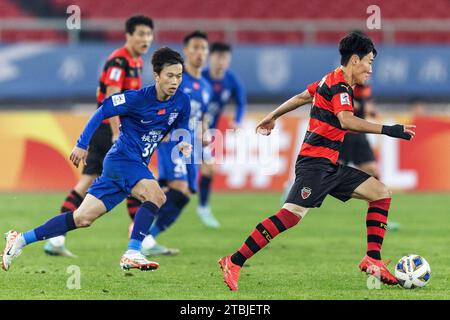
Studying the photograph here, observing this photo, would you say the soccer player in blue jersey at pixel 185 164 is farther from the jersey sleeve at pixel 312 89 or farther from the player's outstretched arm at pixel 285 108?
the jersey sleeve at pixel 312 89

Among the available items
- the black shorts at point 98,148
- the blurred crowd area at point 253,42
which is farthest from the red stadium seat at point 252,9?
the black shorts at point 98,148

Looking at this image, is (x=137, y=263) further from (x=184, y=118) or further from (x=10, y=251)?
(x=184, y=118)

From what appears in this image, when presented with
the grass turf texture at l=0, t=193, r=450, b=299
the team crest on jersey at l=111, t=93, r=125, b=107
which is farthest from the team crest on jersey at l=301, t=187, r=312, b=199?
the team crest on jersey at l=111, t=93, r=125, b=107

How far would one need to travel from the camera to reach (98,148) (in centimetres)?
950

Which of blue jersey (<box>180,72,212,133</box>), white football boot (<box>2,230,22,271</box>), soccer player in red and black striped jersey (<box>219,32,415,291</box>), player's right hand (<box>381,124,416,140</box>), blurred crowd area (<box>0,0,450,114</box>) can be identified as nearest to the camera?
player's right hand (<box>381,124,416,140</box>)

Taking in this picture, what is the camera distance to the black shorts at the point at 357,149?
39.2 ft

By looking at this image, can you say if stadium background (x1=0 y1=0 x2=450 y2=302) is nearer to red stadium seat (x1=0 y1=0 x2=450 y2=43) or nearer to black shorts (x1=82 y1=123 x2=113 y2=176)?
red stadium seat (x1=0 y1=0 x2=450 y2=43)

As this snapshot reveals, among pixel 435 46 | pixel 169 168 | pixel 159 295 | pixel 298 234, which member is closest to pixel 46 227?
pixel 159 295

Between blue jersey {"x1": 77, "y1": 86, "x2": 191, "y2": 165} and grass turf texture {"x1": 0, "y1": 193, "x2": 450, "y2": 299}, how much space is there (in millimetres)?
1084

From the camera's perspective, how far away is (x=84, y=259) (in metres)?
9.07

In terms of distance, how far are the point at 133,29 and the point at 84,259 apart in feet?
7.78

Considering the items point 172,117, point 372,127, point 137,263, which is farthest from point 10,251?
point 372,127

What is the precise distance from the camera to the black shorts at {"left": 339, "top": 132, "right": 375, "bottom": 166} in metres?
12.0
